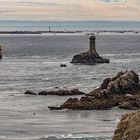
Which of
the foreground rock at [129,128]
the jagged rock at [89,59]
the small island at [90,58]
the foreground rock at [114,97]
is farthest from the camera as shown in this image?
the small island at [90,58]

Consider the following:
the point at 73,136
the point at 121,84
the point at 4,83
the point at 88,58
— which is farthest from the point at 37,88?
the point at 88,58

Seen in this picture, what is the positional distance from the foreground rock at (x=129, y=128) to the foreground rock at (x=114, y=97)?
4201 centimetres

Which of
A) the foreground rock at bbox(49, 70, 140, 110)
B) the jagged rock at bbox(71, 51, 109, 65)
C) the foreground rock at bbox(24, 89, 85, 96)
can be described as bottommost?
the jagged rock at bbox(71, 51, 109, 65)

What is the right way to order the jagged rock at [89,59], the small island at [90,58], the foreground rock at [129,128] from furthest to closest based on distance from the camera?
the small island at [90,58], the jagged rock at [89,59], the foreground rock at [129,128]

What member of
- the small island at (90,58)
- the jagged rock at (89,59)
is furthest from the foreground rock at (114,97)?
the small island at (90,58)

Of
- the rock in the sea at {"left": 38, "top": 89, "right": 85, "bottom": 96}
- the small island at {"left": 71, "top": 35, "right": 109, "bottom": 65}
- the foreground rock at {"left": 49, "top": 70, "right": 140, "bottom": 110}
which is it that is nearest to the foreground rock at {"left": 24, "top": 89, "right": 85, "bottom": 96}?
the rock in the sea at {"left": 38, "top": 89, "right": 85, "bottom": 96}

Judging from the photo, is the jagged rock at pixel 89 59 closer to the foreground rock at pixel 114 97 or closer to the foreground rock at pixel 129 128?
the foreground rock at pixel 114 97

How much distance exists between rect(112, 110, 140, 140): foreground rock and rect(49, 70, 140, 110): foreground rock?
42.0 m

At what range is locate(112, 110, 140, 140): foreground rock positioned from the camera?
67.5ft

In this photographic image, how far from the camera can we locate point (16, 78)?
10538 centimetres

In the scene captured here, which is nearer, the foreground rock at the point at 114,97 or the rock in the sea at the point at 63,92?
the foreground rock at the point at 114,97

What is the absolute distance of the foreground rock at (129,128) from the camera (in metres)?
20.6

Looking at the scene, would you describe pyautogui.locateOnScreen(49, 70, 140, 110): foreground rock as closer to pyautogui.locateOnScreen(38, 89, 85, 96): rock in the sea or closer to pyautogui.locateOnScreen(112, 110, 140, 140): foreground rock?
pyautogui.locateOnScreen(38, 89, 85, 96): rock in the sea

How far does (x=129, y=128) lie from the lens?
68.9 ft
